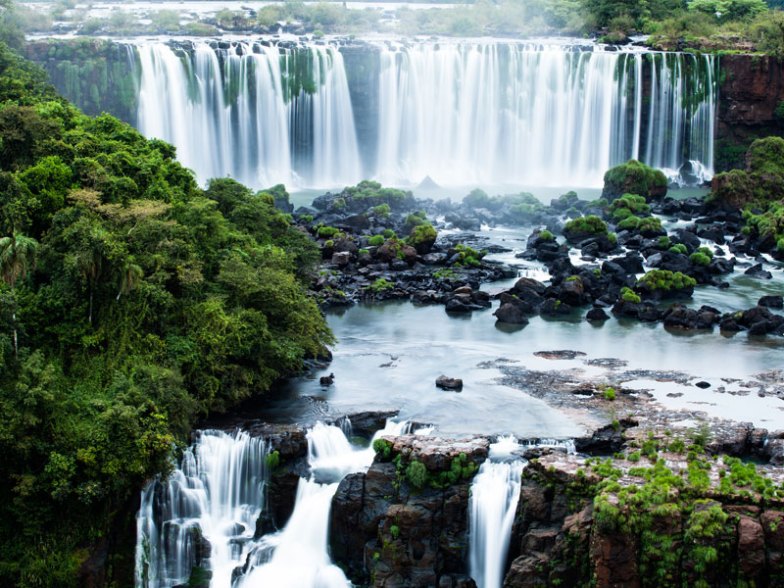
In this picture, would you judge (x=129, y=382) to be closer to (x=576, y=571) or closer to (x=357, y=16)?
(x=576, y=571)

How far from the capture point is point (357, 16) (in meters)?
91.9

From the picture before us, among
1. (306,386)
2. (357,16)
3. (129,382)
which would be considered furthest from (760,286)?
(357,16)

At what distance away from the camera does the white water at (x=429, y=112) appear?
6769 centimetres

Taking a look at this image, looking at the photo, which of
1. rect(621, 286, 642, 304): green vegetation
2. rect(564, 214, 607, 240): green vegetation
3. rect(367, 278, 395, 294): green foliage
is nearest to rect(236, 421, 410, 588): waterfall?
rect(367, 278, 395, 294): green foliage

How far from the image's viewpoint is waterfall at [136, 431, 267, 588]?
28.4 meters

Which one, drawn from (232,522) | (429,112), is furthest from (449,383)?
(429,112)

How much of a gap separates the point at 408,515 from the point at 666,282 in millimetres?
23900

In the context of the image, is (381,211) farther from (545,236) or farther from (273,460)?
(273,460)

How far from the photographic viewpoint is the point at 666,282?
47.6m

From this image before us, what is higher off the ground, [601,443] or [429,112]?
[429,112]

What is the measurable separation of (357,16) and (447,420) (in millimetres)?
64645

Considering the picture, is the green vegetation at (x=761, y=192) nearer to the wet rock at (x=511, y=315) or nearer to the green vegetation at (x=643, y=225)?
the green vegetation at (x=643, y=225)

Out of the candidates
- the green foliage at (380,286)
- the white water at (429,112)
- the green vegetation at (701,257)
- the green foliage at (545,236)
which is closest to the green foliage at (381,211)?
the green foliage at (545,236)

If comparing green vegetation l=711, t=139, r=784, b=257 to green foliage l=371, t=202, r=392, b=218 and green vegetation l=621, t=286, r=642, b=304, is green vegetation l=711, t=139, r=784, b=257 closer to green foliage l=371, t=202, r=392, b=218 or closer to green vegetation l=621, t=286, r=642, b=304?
green vegetation l=621, t=286, r=642, b=304
